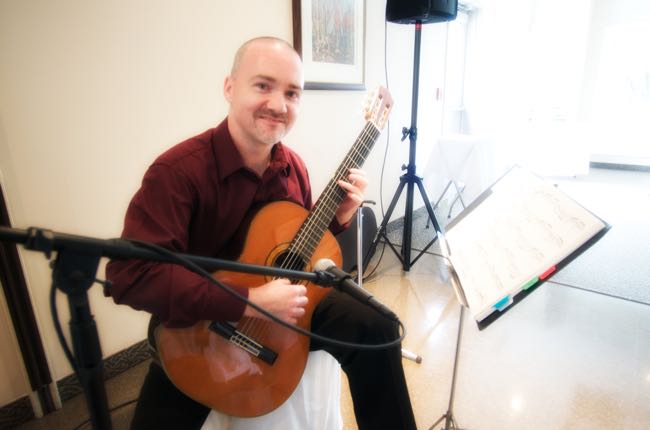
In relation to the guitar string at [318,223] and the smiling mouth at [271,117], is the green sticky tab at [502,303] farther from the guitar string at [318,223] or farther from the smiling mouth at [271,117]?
the smiling mouth at [271,117]

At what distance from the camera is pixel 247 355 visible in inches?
35.4

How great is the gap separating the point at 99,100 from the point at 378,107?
98 cm

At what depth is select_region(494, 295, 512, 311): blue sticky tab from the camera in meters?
0.88

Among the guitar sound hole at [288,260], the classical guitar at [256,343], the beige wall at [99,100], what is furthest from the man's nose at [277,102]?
the beige wall at [99,100]

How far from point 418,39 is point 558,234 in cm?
172

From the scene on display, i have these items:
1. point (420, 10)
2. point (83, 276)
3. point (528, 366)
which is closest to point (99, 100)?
point (83, 276)

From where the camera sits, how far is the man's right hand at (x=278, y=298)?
86 cm

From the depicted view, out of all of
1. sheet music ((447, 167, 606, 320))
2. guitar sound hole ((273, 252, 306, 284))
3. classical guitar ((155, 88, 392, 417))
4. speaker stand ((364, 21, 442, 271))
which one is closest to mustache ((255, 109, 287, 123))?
classical guitar ((155, 88, 392, 417))

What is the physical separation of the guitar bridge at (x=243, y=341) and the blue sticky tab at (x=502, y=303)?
20.6 inches

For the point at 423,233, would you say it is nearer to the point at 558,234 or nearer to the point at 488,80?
the point at 488,80

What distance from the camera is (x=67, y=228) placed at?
4.48 ft

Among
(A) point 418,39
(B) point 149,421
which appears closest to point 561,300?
(A) point 418,39

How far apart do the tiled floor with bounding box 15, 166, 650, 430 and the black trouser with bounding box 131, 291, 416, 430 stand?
491 mm

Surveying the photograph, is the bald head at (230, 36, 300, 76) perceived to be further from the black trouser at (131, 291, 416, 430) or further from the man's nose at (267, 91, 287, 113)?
the black trouser at (131, 291, 416, 430)
